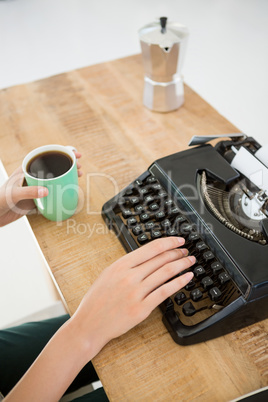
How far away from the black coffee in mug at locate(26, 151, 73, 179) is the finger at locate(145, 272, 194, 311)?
35cm

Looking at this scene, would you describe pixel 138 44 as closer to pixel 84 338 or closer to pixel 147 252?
pixel 147 252

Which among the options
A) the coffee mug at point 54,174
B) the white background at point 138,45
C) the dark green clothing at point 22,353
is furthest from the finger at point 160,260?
the white background at point 138,45

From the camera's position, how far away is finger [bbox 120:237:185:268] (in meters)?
0.81

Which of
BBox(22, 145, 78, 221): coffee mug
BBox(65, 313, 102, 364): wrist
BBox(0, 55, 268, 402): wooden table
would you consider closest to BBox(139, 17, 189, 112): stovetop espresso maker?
BBox(0, 55, 268, 402): wooden table

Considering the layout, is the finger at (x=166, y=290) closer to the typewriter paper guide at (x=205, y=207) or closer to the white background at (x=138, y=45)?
the typewriter paper guide at (x=205, y=207)

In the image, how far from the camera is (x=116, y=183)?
3.53 ft

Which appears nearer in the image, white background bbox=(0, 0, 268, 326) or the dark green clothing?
the dark green clothing

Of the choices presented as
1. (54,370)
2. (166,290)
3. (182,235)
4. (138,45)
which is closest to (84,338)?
(54,370)

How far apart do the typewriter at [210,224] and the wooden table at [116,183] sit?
0.04 m

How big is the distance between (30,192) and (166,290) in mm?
371

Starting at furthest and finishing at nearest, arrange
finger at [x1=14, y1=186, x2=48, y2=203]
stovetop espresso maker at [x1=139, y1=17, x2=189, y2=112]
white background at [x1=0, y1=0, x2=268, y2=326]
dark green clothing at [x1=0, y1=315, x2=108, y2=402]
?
white background at [x1=0, y1=0, x2=268, y2=326] < stovetop espresso maker at [x1=139, y1=17, x2=189, y2=112] < dark green clothing at [x1=0, y1=315, x2=108, y2=402] < finger at [x1=14, y1=186, x2=48, y2=203]

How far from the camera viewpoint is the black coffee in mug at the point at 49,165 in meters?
0.90

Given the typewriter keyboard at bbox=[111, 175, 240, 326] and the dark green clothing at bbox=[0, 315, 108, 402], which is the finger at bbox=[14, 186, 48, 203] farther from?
the dark green clothing at bbox=[0, 315, 108, 402]

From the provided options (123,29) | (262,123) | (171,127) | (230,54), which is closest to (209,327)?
(171,127)
